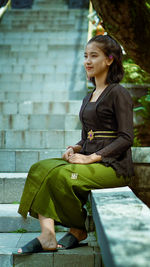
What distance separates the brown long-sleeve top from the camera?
2877 mm

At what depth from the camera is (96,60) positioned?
3.09 m

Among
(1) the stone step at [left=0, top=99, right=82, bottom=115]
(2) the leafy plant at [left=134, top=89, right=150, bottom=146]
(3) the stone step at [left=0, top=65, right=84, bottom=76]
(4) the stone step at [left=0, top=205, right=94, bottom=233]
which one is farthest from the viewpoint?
(3) the stone step at [left=0, top=65, right=84, bottom=76]

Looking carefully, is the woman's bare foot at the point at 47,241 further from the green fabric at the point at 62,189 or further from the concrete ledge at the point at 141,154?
the concrete ledge at the point at 141,154

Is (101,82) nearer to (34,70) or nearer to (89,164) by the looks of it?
(89,164)

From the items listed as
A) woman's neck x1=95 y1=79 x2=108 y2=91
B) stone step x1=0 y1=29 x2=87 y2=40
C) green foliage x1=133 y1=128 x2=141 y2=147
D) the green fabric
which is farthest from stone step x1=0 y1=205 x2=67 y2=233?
stone step x1=0 y1=29 x2=87 y2=40

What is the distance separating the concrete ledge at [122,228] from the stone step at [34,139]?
2.60 metres

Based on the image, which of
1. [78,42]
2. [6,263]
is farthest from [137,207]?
[78,42]

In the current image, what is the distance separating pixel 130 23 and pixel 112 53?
521 mm

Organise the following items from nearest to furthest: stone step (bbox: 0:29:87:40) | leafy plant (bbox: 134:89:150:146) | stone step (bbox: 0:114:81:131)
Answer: leafy plant (bbox: 134:89:150:146)
stone step (bbox: 0:114:81:131)
stone step (bbox: 0:29:87:40)

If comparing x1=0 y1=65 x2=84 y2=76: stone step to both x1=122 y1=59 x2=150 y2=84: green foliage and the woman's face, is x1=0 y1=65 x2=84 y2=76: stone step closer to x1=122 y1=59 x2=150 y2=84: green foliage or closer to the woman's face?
x1=122 y1=59 x2=150 y2=84: green foliage

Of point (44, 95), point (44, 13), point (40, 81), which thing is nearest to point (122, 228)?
point (44, 95)

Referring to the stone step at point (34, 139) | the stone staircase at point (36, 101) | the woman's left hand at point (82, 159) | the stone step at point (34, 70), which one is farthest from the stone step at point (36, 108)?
the woman's left hand at point (82, 159)

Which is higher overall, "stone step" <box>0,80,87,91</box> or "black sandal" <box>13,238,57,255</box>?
"stone step" <box>0,80,87,91</box>

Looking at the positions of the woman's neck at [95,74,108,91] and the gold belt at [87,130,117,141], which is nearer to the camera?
the gold belt at [87,130,117,141]
